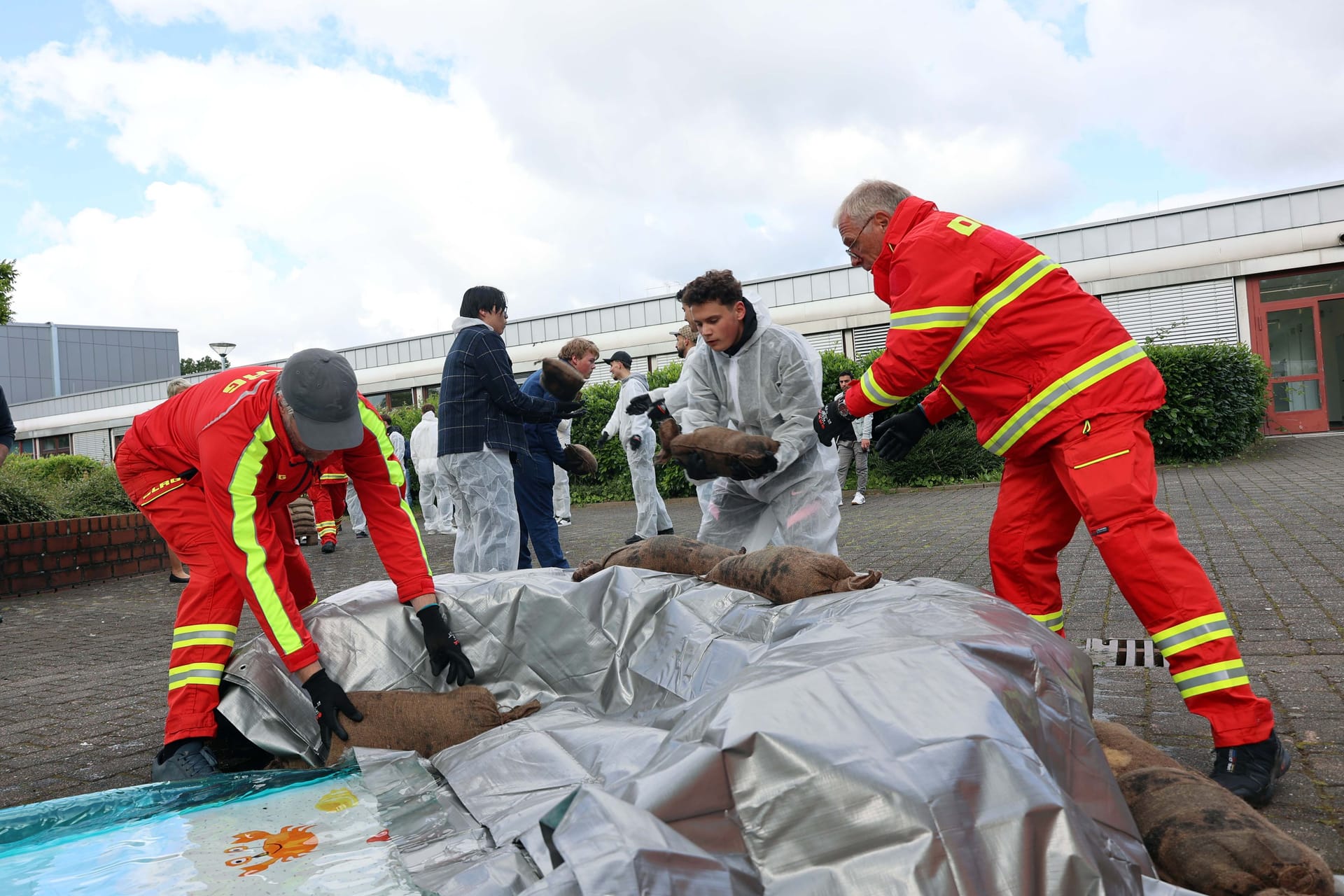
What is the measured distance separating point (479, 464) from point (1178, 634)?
12.7 feet

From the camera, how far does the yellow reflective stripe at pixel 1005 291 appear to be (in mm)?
2857

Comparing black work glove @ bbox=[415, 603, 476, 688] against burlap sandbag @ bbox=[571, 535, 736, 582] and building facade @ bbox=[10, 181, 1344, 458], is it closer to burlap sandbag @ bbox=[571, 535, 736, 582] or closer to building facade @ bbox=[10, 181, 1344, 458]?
burlap sandbag @ bbox=[571, 535, 736, 582]

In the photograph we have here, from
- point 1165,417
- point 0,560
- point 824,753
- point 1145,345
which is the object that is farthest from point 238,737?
point 1145,345

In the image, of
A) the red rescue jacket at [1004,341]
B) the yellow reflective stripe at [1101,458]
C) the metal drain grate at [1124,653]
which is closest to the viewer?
the yellow reflective stripe at [1101,458]

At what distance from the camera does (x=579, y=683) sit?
10.7ft

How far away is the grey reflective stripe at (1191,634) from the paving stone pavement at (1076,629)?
0.40 metres

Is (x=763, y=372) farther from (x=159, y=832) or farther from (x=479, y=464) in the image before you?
(x=159, y=832)

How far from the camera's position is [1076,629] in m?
4.45

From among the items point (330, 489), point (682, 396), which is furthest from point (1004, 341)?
point (330, 489)

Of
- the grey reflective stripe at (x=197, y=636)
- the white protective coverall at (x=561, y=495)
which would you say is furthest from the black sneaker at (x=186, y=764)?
the white protective coverall at (x=561, y=495)

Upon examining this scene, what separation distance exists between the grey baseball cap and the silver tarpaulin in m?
1.08

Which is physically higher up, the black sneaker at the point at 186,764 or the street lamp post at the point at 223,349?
the street lamp post at the point at 223,349

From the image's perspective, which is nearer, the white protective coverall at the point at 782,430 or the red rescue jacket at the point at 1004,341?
the red rescue jacket at the point at 1004,341

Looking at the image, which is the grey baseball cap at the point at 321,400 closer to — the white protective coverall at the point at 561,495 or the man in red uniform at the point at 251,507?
the man in red uniform at the point at 251,507
